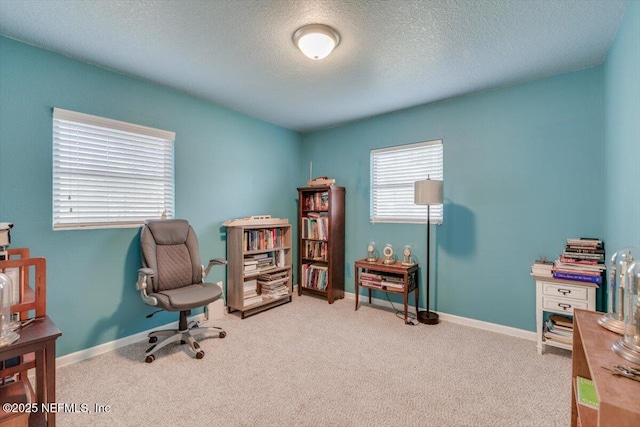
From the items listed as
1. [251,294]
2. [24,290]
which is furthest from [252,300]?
[24,290]

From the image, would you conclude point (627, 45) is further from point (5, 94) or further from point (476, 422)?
point (5, 94)

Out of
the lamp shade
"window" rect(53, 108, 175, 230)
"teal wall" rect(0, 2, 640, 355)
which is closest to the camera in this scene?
"teal wall" rect(0, 2, 640, 355)

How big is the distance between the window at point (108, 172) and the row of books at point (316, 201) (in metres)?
1.81

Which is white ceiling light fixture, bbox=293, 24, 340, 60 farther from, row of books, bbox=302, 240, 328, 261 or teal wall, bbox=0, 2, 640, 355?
row of books, bbox=302, 240, 328, 261

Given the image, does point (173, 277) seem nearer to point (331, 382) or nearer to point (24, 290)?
point (24, 290)

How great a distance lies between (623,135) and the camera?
1877mm

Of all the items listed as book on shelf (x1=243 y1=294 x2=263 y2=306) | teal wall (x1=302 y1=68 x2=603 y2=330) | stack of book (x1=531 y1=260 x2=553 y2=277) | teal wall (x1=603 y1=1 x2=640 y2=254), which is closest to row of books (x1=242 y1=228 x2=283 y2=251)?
book on shelf (x1=243 y1=294 x2=263 y2=306)

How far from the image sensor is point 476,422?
1665 mm

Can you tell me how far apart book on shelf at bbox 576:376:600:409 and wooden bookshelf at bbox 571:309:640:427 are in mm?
22

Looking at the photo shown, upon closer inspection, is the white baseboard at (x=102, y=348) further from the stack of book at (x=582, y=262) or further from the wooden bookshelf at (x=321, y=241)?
the stack of book at (x=582, y=262)

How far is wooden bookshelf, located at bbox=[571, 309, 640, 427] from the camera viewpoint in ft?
2.53

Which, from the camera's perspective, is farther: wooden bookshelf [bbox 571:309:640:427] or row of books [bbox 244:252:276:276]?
row of books [bbox 244:252:276:276]

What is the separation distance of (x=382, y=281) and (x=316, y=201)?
146cm

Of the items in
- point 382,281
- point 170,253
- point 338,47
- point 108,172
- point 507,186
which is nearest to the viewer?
point 338,47
